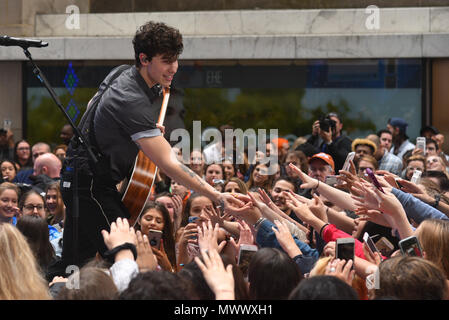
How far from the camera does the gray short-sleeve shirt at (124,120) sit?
14.1 ft

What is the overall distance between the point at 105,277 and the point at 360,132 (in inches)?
436

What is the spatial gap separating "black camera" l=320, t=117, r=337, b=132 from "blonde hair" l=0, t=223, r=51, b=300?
7.15 metres

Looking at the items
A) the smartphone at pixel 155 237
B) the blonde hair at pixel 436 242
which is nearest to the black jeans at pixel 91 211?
the smartphone at pixel 155 237

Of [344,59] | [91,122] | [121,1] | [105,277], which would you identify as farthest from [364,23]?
[105,277]

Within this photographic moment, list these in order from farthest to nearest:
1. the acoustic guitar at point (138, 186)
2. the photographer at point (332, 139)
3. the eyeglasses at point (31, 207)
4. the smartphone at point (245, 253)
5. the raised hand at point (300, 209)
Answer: the photographer at point (332, 139) < the eyeglasses at point (31, 207) < the raised hand at point (300, 209) < the acoustic guitar at point (138, 186) < the smartphone at point (245, 253)

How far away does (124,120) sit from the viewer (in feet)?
14.1

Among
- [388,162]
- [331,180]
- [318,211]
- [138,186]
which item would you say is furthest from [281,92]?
[138,186]

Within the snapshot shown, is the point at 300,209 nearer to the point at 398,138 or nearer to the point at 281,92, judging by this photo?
the point at 398,138

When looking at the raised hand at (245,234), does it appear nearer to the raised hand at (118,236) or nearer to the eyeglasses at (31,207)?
the raised hand at (118,236)

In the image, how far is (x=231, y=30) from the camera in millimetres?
13969

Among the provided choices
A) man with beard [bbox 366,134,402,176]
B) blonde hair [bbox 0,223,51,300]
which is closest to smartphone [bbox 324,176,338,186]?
blonde hair [bbox 0,223,51,300]

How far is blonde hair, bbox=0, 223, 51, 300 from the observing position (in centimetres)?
305

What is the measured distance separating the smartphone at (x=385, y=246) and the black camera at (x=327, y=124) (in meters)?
5.29
